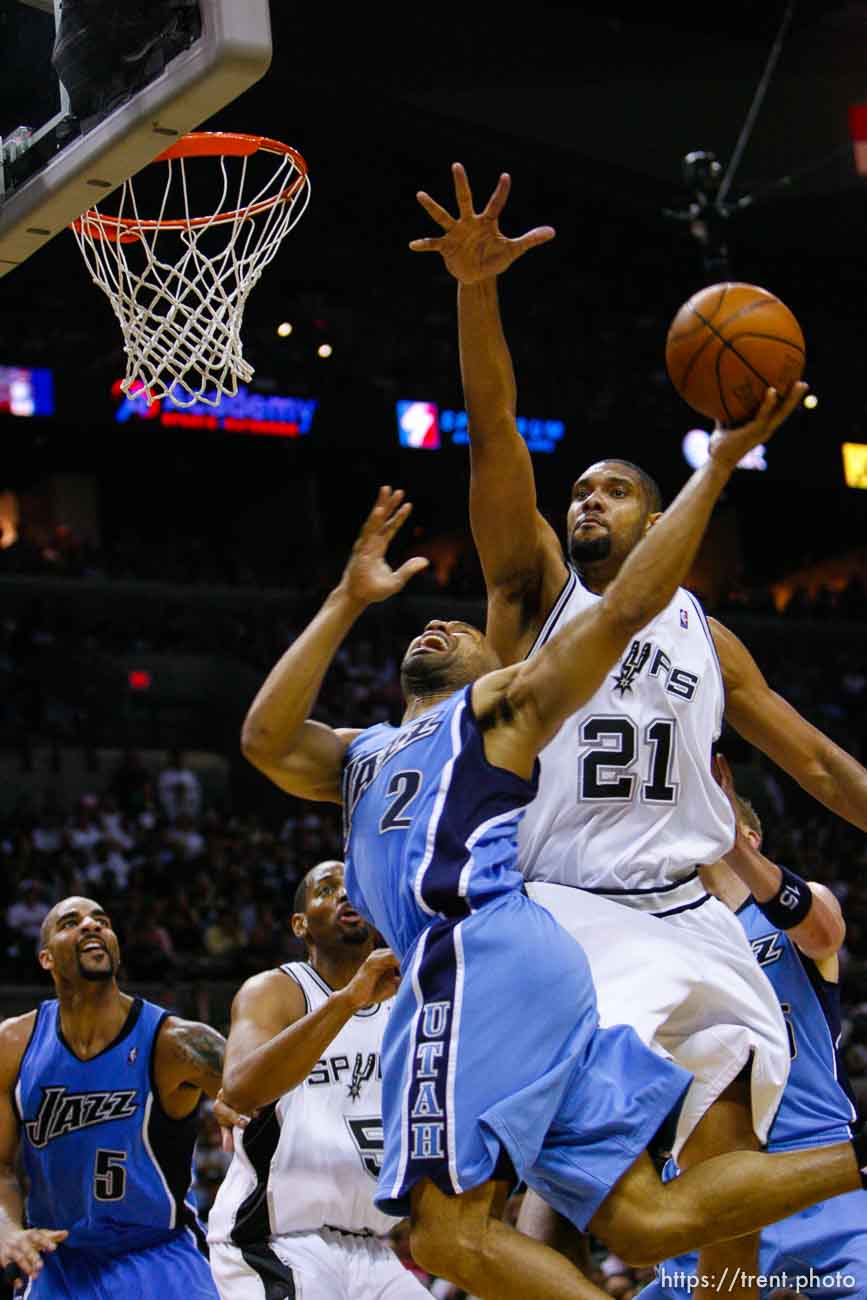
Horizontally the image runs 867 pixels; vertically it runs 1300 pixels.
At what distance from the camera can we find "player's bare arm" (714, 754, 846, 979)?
498 centimetres

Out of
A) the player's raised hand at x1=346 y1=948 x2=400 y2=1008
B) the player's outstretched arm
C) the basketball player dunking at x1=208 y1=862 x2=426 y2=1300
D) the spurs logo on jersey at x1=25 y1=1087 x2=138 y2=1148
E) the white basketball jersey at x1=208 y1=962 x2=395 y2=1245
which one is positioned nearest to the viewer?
the player's outstretched arm

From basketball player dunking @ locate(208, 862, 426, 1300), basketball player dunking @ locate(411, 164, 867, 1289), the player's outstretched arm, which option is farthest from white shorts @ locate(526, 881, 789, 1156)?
basketball player dunking @ locate(208, 862, 426, 1300)

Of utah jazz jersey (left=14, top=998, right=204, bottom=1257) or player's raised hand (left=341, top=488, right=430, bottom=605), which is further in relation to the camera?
utah jazz jersey (left=14, top=998, right=204, bottom=1257)

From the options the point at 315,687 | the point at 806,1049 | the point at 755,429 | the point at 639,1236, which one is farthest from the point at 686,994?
the point at 806,1049

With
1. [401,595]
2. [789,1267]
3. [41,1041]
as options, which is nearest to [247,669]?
[401,595]

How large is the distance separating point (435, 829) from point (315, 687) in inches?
25.0

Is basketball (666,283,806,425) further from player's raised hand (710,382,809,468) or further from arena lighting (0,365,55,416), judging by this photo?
arena lighting (0,365,55,416)

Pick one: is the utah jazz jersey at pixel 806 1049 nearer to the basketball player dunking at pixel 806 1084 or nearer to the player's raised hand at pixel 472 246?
the basketball player dunking at pixel 806 1084

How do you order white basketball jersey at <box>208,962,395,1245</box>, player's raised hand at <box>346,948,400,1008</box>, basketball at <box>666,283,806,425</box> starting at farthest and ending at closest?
1. white basketball jersey at <box>208,962,395,1245</box>
2. player's raised hand at <box>346,948,400,1008</box>
3. basketball at <box>666,283,806,425</box>

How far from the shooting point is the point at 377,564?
14.8 ft

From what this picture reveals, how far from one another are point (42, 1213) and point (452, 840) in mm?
2946

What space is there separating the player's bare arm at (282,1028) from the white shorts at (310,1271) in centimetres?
65

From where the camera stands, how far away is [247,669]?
20.4 metres

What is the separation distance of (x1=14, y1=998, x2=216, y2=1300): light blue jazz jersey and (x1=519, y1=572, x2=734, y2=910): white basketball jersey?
2360 mm
